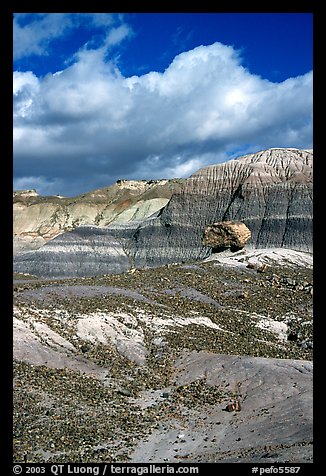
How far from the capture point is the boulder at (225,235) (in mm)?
47188

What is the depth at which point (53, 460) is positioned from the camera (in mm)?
10281

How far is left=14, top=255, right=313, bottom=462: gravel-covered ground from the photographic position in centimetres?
1143

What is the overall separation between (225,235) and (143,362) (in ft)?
101

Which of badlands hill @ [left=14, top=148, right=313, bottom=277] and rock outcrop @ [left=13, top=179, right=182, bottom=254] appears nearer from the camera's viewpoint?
badlands hill @ [left=14, top=148, right=313, bottom=277]

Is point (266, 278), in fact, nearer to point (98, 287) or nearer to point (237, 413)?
point (98, 287)

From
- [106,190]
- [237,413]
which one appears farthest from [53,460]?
[106,190]

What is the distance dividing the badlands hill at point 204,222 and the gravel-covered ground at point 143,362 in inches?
941

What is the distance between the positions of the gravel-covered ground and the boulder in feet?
51.5

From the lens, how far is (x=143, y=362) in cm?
1828

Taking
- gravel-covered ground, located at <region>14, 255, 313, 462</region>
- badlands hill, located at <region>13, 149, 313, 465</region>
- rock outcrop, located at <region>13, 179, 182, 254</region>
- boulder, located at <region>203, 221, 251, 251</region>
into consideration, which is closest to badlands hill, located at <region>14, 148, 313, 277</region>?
boulder, located at <region>203, 221, 251, 251</region>

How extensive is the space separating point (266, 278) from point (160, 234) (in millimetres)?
29910

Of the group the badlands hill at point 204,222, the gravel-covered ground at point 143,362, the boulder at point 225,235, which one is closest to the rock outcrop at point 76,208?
the badlands hill at point 204,222

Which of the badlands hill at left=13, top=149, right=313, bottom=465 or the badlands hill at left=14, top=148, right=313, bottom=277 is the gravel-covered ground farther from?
the badlands hill at left=14, top=148, right=313, bottom=277

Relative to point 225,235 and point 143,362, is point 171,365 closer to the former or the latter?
point 143,362
